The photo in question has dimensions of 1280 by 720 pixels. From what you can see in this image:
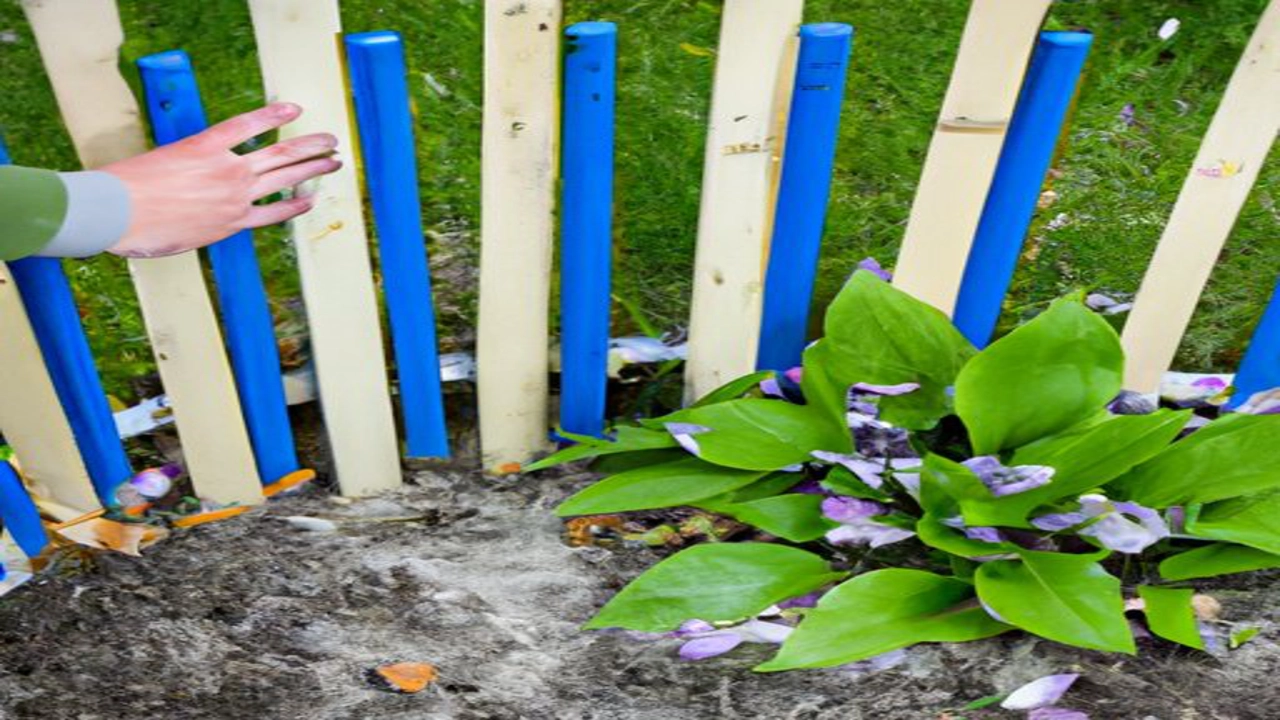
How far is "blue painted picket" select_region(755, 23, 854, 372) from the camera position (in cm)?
181

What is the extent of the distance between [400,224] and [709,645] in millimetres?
812

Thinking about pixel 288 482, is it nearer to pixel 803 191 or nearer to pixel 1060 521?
pixel 803 191

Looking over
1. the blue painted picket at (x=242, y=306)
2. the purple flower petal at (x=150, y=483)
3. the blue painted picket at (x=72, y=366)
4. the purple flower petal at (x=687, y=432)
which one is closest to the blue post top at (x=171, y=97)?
the blue painted picket at (x=242, y=306)

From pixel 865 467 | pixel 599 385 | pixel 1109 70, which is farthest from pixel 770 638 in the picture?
pixel 1109 70

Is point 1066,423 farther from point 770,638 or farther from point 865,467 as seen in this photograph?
point 770,638

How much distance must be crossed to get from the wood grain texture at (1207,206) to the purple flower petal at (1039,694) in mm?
755

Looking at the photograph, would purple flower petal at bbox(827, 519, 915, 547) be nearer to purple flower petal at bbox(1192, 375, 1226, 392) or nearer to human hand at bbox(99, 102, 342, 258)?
purple flower petal at bbox(1192, 375, 1226, 392)

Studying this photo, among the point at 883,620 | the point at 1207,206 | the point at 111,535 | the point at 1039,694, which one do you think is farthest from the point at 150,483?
the point at 1207,206

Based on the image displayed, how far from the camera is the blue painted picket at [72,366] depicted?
178 centimetres

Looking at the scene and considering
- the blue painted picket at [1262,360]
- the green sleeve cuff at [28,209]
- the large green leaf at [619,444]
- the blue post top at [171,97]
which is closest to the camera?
the green sleeve cuff at [28,209]

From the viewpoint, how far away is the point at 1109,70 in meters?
2.37

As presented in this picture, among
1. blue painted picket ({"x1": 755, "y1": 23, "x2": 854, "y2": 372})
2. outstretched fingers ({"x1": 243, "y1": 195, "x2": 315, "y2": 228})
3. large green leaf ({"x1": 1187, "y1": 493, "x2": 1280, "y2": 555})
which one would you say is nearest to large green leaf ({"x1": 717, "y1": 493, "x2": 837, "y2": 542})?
blue painted picket ({"x1": 755, "y1": 23, "x2": 854, "y2": 372})

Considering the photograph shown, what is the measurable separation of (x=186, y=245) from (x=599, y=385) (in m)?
0.76

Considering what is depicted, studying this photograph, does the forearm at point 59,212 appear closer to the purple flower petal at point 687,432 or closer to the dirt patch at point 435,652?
the dirt patch at point 435,652
